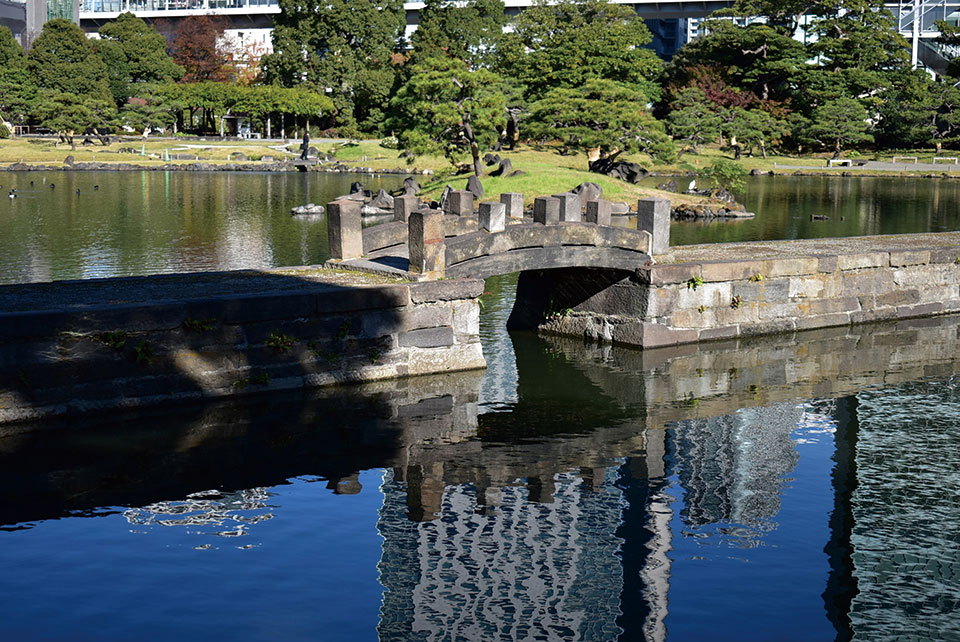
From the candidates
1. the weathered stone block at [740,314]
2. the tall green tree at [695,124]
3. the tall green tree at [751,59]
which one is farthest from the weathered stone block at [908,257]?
the tall green tree at [751,59]

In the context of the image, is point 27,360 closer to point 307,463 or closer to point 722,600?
point 307,463

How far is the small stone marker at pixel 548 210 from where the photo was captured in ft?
61.5

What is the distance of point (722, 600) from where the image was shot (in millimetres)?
10094

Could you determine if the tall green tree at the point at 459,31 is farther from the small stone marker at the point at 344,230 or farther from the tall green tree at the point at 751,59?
the small stone marker at the point at 344,230

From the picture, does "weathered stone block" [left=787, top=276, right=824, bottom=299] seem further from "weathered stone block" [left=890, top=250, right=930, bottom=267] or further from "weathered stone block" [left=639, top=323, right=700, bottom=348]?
"weathered stone block" [left=639, top=323, right=700, bottom=348]

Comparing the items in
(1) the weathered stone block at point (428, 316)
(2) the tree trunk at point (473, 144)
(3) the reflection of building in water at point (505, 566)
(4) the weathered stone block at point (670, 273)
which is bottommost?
(3) the reflection of building in water at point (505, 566)

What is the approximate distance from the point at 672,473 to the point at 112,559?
6.86m

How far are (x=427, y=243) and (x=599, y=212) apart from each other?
3854 mm

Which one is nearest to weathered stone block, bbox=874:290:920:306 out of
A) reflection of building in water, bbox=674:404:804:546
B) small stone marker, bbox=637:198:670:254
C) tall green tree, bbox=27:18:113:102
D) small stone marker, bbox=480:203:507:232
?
small stone marker, bbox=637:198:670:254

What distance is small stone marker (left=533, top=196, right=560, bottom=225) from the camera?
18.8m

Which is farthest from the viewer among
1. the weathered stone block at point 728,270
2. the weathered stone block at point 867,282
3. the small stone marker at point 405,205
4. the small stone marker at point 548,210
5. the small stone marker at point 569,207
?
the weathered stone block at point 867,282

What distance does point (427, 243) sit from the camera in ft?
56.3

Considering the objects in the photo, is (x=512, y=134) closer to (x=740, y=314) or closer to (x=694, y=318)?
(x=740, y=314)

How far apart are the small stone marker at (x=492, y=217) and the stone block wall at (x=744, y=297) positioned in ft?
10.4
